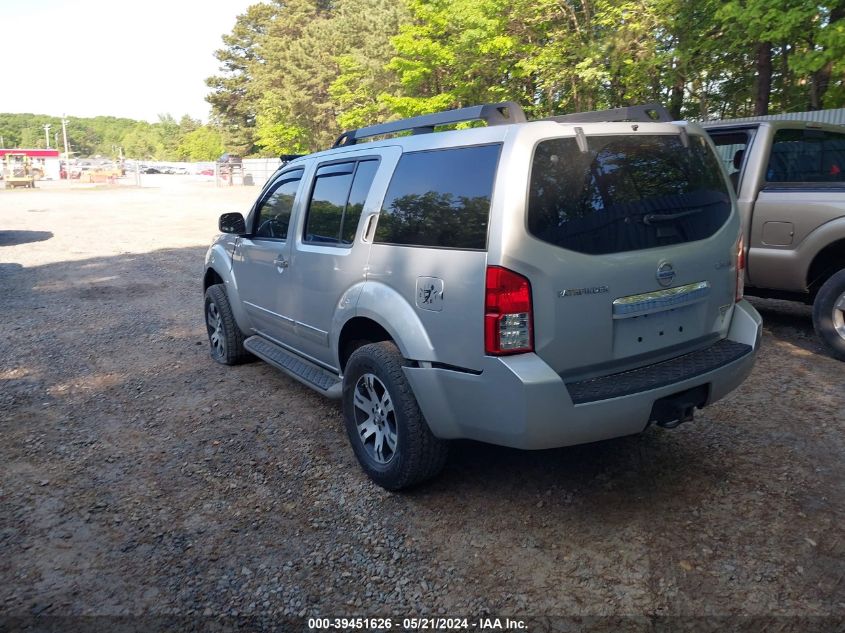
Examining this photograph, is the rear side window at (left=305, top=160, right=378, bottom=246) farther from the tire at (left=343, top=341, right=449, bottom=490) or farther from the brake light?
the brake light

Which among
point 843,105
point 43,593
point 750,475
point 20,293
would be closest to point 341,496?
point 43,593

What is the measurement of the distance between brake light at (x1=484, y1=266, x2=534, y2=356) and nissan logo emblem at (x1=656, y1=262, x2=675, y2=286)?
2.40ft

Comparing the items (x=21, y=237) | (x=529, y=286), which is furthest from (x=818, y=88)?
(x=21, y=237)

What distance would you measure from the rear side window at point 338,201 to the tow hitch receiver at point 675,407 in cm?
191

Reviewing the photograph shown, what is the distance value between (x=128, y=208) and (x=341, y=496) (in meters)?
26.5

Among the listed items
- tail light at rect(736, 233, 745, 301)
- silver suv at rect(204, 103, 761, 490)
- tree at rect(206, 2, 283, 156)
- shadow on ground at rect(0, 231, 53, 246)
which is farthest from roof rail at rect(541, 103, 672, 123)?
tree at rect(206, 2, 283, 156)

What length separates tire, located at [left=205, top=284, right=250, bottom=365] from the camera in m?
5.74

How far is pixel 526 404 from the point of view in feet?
9.05

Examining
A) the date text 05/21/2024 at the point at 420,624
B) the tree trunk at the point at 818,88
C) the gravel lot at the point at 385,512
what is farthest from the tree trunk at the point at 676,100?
the date text 05/21/2024 at the point at 420,624

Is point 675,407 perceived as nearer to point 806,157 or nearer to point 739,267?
point 739,267

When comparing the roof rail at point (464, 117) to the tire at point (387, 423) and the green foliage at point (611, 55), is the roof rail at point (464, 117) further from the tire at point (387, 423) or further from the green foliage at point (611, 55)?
the green foliage at point (611, 55)

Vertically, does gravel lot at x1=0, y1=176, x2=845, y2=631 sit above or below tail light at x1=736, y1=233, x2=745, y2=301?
below

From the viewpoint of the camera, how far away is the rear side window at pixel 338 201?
388 centimetres

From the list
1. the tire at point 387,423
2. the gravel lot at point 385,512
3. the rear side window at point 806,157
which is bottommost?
the gravel lot at point 385,512
